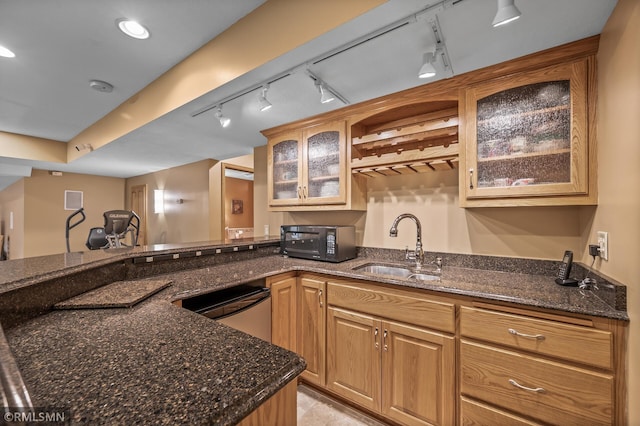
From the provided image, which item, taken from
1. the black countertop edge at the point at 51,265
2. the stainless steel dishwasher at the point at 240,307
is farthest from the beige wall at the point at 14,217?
the stainless steel dishwasher at the point at 240,307

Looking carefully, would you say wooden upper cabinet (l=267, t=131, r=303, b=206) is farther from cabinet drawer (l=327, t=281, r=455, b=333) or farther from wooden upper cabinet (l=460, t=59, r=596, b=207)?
wooden upper cabinet (l=460, t=59, r=596, b=207)

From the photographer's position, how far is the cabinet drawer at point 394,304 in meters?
1.48

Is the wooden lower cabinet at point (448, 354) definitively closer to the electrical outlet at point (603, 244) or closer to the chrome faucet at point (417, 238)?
the electrical outlet at point (603, 244)

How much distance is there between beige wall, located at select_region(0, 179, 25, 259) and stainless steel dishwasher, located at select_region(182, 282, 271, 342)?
579cm

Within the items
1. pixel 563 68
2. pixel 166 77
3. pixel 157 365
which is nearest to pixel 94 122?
pixel 166 77

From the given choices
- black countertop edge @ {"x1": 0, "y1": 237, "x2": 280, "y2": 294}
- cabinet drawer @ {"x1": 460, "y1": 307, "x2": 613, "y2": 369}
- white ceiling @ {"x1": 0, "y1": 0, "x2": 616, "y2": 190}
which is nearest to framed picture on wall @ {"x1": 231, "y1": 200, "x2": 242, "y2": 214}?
white ceiling @ {"x1": 0, "y1": 0, "x2": 616, "y2": 190}

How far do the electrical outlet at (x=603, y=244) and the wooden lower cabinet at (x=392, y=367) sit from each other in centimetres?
84

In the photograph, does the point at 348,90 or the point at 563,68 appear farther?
the point at 348,90

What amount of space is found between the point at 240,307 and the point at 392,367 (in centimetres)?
99

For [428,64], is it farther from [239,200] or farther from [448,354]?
[239,200]

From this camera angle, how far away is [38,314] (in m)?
1.04

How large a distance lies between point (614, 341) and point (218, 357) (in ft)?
5.07

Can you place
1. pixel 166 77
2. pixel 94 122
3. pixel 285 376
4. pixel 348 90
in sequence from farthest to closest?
pixel 94 122 < pixel 166 77 < pixel 348 90 < pixel 285 376

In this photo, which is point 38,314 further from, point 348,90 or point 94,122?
point 94,122
